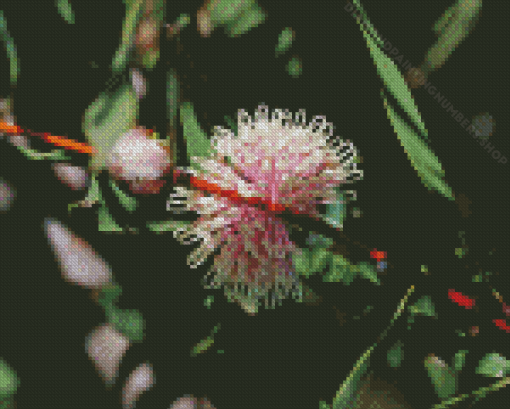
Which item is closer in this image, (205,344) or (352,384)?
(352,384)

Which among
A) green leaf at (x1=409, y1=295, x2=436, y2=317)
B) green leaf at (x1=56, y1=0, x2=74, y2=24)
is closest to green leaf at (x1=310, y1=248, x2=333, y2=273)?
green leaf at (x1=409, y1=295, x2=436, y2=317)

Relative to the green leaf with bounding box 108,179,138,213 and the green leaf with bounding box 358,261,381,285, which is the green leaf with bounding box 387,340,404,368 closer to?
the green leaf with bounding box 358,261,381,285

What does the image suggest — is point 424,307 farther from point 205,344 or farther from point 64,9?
Answer: point 64,9

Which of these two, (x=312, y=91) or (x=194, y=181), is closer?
(x=194, y=181)

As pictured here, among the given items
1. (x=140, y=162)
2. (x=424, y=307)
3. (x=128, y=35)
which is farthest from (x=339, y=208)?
(x=128, y=35)

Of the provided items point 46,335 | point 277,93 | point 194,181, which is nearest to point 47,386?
point 46,335

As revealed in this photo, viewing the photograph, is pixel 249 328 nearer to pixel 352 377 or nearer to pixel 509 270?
pixel 352 377
